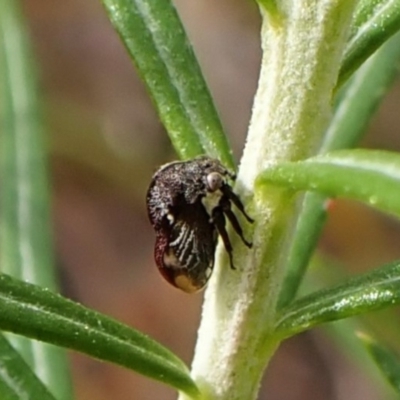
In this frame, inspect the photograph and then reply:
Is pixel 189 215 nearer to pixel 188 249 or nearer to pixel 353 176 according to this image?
pixel 188 249

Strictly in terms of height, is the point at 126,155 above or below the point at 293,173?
above

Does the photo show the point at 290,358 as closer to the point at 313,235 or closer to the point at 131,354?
the point at 313,235

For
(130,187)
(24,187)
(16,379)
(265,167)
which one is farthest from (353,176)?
(130,187)

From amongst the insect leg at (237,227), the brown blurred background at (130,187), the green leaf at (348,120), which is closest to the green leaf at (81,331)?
the insect leg at (237,227)

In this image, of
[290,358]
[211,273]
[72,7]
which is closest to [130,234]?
[290,358]

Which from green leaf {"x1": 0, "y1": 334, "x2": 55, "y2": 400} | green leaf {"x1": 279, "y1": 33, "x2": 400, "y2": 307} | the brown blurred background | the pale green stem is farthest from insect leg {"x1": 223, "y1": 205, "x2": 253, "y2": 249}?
the brown blurred background

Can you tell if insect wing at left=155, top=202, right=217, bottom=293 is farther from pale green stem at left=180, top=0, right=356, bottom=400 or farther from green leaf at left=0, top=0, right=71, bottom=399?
green leaf at left=0, top=0, right=71, bottom=399
